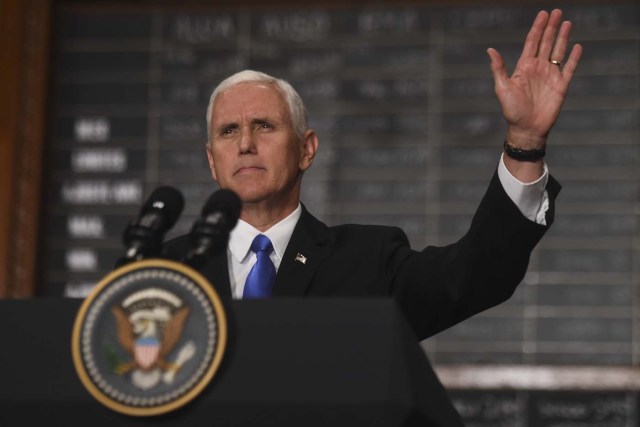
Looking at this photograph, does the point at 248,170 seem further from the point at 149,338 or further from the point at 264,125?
the point at 149,338

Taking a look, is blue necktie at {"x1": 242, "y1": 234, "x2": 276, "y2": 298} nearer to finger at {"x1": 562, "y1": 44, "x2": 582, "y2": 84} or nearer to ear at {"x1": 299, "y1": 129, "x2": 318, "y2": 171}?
ear at {"x1": 299, "y1": 129, "x2": 318, "y2": 171}

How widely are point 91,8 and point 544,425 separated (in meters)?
1.77

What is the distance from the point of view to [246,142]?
1.96 metres

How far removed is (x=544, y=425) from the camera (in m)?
3.70

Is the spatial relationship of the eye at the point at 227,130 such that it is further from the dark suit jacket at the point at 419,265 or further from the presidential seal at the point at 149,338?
the presidential seal at the point at 149,338

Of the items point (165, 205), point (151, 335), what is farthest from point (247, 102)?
point (151, 335)

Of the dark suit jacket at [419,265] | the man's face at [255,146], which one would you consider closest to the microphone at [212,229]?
the dark suit jacket at [419,265]

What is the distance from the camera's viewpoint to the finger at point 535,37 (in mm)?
1795

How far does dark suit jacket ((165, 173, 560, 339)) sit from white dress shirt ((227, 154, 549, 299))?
0.01 m

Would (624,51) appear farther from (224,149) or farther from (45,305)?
(45,305)

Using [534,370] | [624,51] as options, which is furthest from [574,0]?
[534,370]

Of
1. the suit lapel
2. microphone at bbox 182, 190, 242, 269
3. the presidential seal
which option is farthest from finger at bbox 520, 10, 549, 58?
the presidential seal

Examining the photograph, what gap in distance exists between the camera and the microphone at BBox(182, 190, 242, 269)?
4.38 feet

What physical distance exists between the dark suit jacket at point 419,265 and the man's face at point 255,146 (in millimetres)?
74
